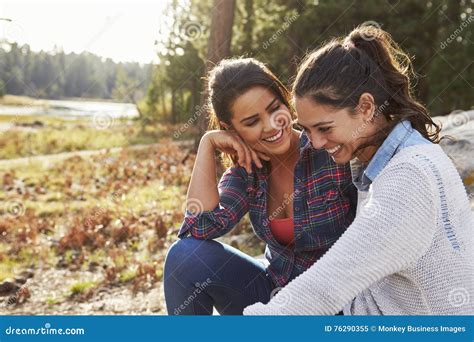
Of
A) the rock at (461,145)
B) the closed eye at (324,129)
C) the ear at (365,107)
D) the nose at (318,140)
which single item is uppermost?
the ear at (365,107)

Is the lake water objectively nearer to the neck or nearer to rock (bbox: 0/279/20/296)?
rock (bbox: 0/279/20/296)

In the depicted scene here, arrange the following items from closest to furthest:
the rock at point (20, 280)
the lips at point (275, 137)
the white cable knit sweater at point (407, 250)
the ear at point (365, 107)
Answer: the white cable knit sweater at point (407, 250)
the ear at point (365, 107)
the lips at point (275, 137)
the rock at point (20, 280)

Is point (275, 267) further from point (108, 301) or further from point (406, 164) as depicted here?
point (108, 301)

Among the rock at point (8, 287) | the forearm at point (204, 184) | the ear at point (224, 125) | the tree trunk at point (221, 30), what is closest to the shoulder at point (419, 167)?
the forearm at point (204, 184)

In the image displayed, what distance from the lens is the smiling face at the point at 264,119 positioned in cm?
236

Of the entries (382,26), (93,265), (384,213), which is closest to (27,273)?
(93,265)

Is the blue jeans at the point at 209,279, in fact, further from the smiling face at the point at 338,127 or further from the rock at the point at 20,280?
the rock at the point at 20,280

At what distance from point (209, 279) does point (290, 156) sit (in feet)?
2.01

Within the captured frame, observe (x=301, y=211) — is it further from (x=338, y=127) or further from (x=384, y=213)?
(x=384, y=213)

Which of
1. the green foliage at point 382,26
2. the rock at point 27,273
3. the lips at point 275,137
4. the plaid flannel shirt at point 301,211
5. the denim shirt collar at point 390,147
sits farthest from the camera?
the green foliage at point 382,26

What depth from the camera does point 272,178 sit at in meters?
2.42
